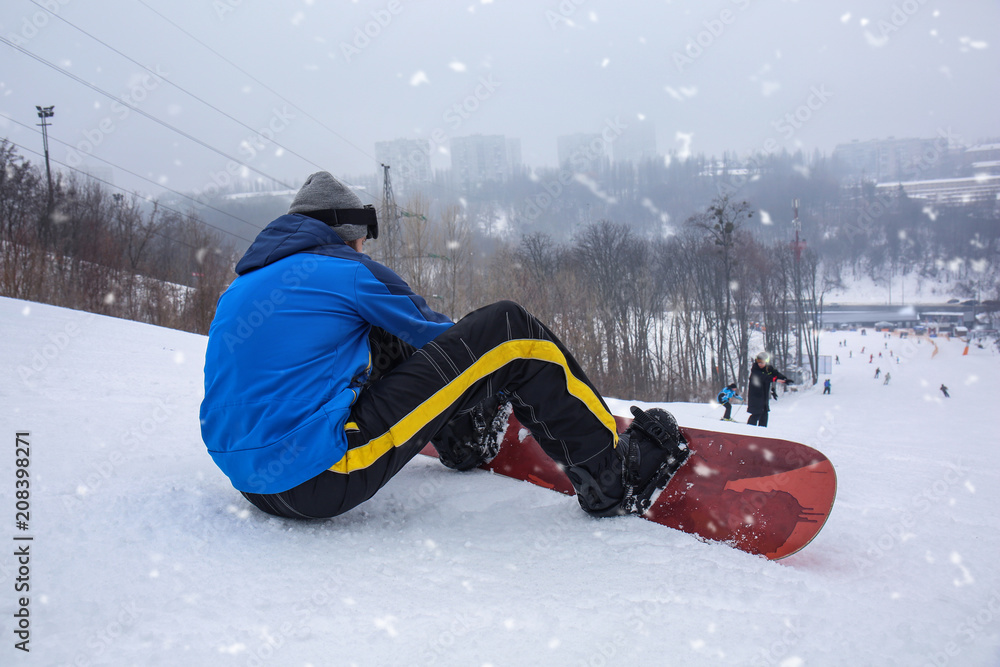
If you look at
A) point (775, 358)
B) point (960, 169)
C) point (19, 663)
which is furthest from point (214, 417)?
point (960, 169)

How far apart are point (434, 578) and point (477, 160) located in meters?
73.5

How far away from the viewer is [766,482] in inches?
67.9

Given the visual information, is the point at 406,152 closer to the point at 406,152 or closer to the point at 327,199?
the point at 406,152

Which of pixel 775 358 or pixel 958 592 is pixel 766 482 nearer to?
pixel 958 592

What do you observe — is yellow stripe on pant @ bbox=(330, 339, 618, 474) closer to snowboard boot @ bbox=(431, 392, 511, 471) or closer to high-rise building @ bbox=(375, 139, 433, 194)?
snowboard boot @ bbox=(431, 392, 511, 471)

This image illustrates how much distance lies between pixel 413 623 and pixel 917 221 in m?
96.0

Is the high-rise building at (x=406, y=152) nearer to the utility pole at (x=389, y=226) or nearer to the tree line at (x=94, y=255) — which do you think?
the tree line at (x=94, y=255)

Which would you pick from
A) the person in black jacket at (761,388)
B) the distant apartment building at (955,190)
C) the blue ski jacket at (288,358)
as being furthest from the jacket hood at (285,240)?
the distant apartment building at (955,190)

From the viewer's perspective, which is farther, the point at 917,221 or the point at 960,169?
the point at 960,169

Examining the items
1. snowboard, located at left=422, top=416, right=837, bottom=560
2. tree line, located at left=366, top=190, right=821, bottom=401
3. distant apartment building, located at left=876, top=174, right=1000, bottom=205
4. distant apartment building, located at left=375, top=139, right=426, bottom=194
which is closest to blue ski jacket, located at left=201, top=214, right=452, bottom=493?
snowboard, located at left=422, top=416, right=837, bottom=560

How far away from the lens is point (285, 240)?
59.9 inches

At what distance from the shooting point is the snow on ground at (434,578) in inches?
37.9

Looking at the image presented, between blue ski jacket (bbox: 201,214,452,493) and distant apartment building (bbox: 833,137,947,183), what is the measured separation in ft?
449

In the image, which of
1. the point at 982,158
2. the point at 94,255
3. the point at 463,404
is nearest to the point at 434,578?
the point at 463,404
